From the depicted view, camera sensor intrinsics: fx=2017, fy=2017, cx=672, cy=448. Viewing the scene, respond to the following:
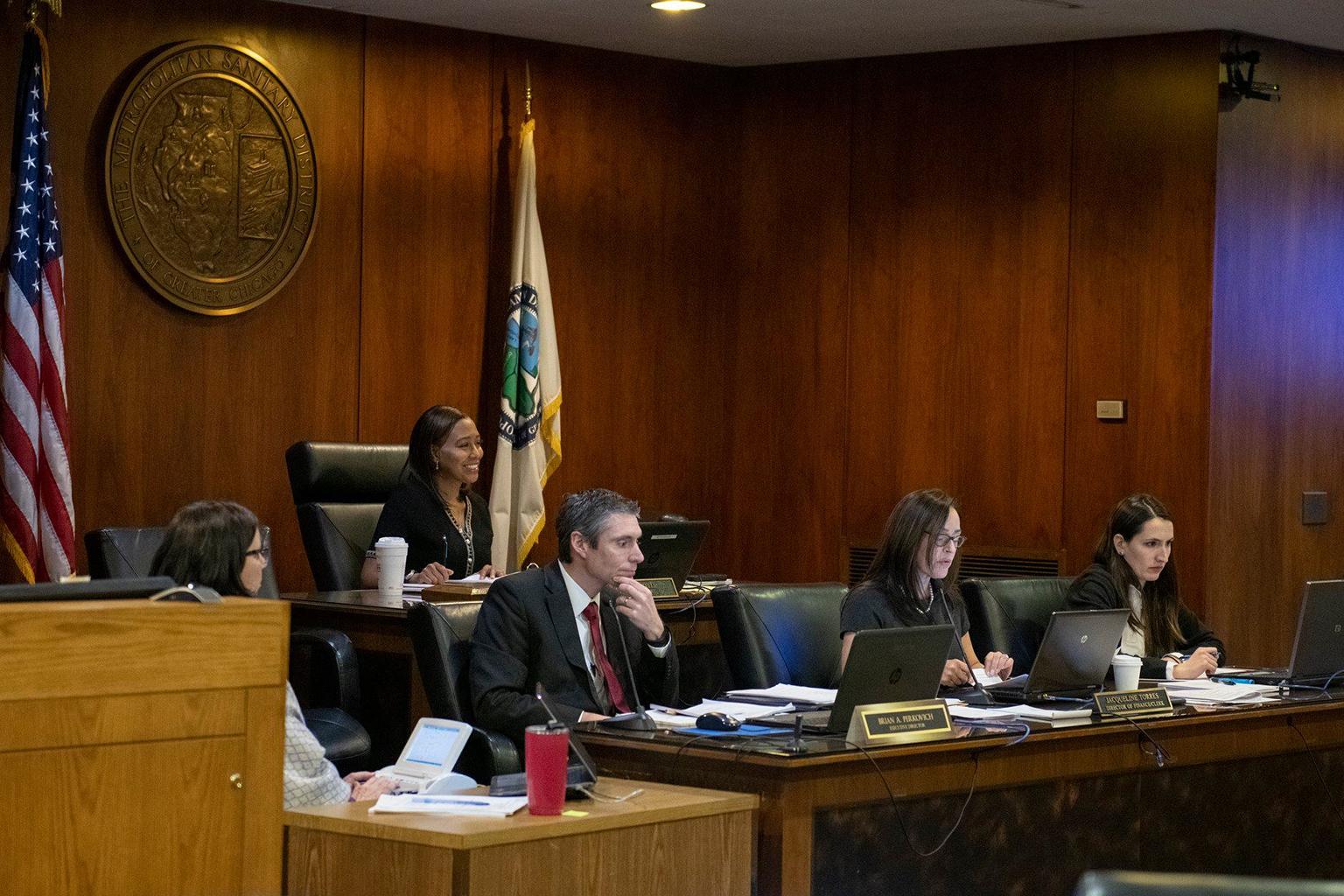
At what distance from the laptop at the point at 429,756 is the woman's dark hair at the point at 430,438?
2769mm

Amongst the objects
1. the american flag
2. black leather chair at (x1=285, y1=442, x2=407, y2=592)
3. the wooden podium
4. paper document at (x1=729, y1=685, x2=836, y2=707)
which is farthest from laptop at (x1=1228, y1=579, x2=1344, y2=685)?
the american flag

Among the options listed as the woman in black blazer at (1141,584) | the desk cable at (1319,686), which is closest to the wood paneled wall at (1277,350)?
the woman in black blazer at (1141,584)

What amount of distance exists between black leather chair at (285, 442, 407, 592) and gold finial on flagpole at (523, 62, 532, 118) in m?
1.81

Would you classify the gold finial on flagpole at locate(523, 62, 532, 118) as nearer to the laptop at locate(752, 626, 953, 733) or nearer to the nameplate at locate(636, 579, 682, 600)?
the nameplate at locate(636, 579, 682, 600)

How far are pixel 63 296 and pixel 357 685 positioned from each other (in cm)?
186

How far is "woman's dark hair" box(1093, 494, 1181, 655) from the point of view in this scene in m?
5.58

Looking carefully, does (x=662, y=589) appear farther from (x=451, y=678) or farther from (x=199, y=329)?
(x=199, y=329)

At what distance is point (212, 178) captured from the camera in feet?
22.8

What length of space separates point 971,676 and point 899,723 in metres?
0.91

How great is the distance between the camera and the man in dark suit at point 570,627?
14.0 feet

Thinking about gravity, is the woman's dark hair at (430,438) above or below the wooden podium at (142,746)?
above

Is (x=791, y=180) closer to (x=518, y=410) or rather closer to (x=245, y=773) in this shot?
(x=518, y=410)

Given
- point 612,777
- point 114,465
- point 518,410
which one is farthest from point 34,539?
point 612,777

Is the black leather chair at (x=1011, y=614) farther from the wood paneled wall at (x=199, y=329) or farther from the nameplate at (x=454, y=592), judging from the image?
the wood paneled wall at (x=199, y=329)
